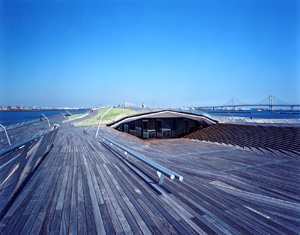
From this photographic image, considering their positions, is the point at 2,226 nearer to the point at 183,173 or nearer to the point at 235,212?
the point at 235,212

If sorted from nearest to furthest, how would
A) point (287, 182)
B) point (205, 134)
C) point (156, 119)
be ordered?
point (287, 182), point (205, 134), point (156, 119)

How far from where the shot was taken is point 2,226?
108 inches

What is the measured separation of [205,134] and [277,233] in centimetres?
1916

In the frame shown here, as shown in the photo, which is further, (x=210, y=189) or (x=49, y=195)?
(x=210, y=189)

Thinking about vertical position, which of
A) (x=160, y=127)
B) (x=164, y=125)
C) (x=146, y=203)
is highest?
(x=146, y=203)

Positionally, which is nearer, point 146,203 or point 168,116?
point 146,203

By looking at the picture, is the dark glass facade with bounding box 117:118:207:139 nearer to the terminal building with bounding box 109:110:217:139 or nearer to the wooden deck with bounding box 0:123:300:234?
the terminal building with bounding box 109:110:217:139

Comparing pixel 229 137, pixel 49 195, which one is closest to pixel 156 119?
pixel 229 137

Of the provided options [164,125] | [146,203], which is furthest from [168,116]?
[146,203]

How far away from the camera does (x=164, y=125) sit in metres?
24.5

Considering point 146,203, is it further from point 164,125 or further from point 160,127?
point 164,125

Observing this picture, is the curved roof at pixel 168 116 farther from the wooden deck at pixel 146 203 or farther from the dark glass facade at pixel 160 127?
the wooden deck at pixel 146 203

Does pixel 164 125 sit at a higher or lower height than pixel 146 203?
lower

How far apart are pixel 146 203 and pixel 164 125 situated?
2102 centimetres
